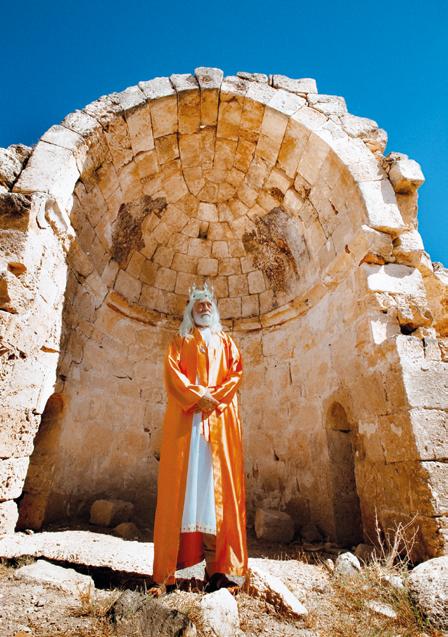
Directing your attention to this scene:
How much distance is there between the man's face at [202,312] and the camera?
11.3ft

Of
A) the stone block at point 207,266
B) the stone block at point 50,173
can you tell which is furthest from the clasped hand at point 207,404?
the stone block at point 207,266

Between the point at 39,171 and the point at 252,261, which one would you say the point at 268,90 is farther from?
the point at 39,171

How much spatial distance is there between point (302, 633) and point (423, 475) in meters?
1.39

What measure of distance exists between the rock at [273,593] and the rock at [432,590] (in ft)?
2.01

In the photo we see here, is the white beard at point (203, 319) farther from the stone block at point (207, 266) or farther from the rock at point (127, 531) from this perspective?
the stone block at point (207, 266)

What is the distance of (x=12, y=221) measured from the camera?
3230 mm

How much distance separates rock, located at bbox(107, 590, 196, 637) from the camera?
181 cm

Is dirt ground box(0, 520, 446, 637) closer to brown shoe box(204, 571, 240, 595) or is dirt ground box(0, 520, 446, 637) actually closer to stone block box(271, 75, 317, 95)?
brown shoe box(204, 571, 240, 595)

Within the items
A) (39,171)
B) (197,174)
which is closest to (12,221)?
(39,171)

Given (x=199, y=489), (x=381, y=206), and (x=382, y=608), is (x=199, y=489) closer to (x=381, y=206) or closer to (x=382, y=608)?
(x=382, y=608)

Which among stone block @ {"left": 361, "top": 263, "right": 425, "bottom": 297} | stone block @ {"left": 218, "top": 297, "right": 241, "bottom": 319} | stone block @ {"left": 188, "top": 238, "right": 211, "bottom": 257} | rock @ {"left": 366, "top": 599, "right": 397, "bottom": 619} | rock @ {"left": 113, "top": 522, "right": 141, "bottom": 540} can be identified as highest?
stone block @ {"left": 188, "top": 238, "right": 211, "bottom": 257}

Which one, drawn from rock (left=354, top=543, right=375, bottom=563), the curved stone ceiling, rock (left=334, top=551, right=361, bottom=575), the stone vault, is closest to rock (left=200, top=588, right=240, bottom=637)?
rock (left=334, top=551, right=361, bottom=575)

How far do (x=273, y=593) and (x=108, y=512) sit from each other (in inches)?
86.6

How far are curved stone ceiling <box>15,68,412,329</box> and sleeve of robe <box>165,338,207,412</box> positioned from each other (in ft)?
5.96
